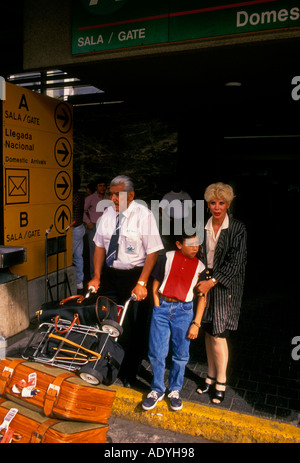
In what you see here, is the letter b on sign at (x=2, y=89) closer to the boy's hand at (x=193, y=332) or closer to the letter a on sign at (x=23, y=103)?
the letter a on sign at (x=23, y=103)

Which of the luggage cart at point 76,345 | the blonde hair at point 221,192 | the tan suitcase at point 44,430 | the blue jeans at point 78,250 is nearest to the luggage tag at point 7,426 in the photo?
the tan suitcase at point 44,430

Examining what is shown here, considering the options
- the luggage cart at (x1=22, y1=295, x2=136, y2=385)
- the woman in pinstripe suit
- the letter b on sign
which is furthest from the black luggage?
the letter b on sign

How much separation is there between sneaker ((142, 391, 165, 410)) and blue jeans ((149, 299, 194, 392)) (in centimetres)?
10

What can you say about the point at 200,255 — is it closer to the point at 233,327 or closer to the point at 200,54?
the point at 233,327

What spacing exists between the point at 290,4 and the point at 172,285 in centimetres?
285

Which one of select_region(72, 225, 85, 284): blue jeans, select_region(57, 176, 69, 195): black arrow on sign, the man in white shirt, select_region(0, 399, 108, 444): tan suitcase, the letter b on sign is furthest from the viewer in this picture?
select_region(72, 225, 85, 284): blue jeans

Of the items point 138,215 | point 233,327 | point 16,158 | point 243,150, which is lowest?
point 233,327

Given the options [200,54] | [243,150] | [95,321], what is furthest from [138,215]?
[243,150]

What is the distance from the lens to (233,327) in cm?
356

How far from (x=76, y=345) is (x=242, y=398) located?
1746 millimetres

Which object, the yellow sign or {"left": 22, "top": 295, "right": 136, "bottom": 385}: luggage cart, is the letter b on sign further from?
{"left": 22, "top": 295, "right": 136, "bottom": 385}: luggage cart

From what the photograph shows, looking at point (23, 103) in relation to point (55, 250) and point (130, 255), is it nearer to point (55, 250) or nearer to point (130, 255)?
point (55, 250)

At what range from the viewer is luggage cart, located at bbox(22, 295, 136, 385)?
290cm

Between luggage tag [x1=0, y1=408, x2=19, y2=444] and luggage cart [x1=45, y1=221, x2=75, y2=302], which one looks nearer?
luggage tag [x1=0, y1=408, x2=19, y2=444]
